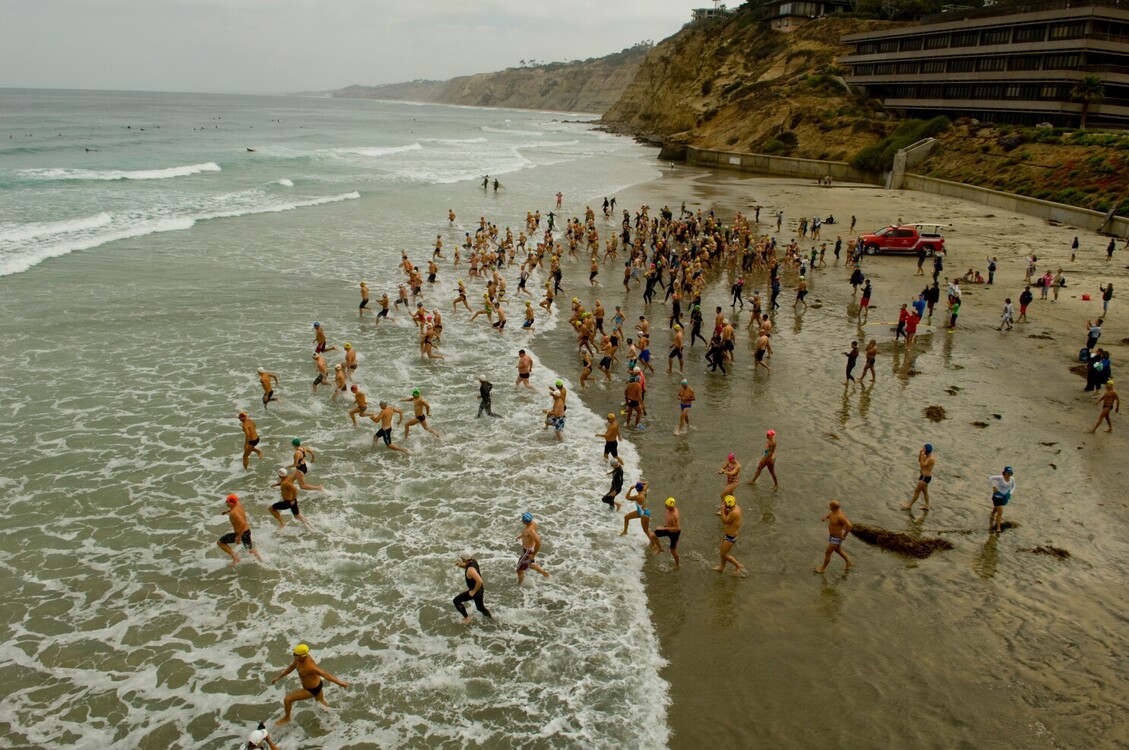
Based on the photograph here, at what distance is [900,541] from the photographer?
1031 cm

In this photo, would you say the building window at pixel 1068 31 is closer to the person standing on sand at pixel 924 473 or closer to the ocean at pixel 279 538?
the ocean at pixel 279 538

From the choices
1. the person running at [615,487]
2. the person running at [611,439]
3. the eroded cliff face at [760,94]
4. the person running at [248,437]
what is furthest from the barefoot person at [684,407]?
the eroded cliff face at [760,94]

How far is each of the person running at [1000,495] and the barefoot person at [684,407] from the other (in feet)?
17.2

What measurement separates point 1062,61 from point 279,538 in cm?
5736

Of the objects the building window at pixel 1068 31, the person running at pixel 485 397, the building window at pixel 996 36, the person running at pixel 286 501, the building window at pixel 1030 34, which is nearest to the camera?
the person running at pixel 286 501

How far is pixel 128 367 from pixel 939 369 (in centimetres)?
1998

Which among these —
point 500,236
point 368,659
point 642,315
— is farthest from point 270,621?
point 500,236

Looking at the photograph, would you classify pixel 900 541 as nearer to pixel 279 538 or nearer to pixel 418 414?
pixel 418 414

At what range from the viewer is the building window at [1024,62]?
48.4 metres

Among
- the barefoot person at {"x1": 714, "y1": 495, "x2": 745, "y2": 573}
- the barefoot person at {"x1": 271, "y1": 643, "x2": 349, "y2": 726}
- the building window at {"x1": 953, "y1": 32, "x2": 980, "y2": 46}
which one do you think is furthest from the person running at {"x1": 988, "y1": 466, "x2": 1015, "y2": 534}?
the building window at {"x1": 953, "y1": 32, "x2": 980, "y2": 46}

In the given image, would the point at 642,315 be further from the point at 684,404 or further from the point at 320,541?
the point at 320,541

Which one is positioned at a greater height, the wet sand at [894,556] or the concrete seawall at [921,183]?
the concrete seawall at [921,183]

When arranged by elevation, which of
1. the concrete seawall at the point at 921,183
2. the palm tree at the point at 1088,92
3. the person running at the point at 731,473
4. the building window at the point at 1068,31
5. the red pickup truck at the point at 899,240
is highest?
the building window at the point at 1068,31

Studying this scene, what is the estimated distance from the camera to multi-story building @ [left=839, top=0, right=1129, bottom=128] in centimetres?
4481
